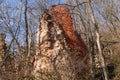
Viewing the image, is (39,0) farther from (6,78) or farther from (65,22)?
(6,78)

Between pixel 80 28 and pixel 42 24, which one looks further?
pixel 80 28

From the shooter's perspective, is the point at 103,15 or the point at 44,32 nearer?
the point at 44,32

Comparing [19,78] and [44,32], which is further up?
[44,32]

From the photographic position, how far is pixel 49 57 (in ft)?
54.2

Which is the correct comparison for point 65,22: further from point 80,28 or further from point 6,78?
point 80,28

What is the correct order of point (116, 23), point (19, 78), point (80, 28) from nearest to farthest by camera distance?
1. point (19, 78)
2. point (80, 28)
3. point (116, 23)

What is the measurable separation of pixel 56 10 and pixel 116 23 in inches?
546

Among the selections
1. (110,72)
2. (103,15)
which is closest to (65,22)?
(110,72)

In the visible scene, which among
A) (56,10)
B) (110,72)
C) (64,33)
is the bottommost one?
(110,72)

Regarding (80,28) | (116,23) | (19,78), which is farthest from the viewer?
(116,23)

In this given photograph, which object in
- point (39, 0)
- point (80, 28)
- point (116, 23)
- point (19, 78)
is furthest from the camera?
point (116, 23)

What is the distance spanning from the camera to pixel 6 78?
1725 centimetres

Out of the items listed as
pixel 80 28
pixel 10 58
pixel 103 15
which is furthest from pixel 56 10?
pixel 103 15

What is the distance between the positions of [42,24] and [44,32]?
1.96ft
